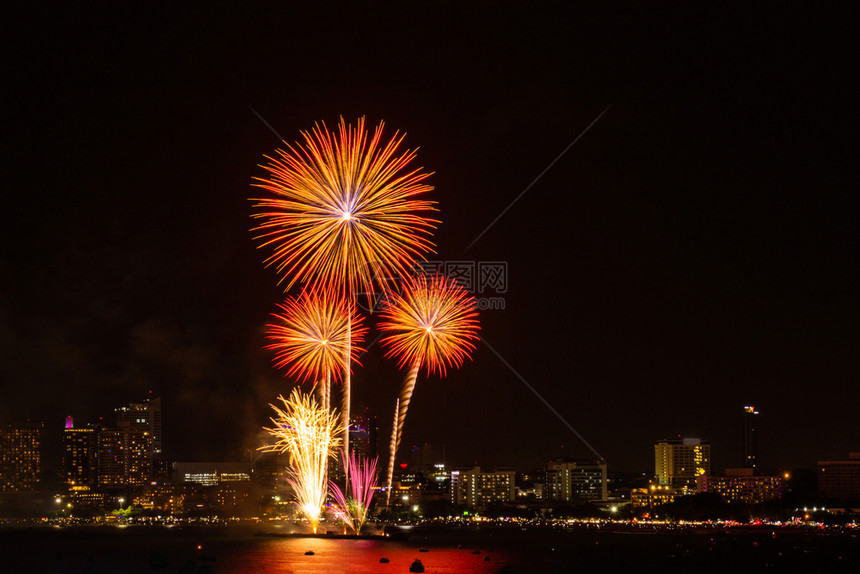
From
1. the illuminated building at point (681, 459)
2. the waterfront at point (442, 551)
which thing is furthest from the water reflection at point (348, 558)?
the illuminated building at point (681, 459)

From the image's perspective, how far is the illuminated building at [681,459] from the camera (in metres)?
169

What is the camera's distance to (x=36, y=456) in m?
128

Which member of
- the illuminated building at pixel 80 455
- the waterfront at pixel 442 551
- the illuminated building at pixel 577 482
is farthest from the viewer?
the illuminated building at pixel 577 482

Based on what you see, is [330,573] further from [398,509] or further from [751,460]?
[751,460]

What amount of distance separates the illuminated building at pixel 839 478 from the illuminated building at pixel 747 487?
5832mm

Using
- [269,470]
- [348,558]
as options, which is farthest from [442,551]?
[269,470]

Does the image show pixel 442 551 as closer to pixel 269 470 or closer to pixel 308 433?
pixel 308 433

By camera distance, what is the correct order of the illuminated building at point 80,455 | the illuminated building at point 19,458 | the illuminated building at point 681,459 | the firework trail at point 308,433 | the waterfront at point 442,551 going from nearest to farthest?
the firework trail at point 308,433 → the waterfront at point 442,551 → the illuminated building at point 19,458 → the illuminated building at point 80,455 → the illuminated building at point 681,459

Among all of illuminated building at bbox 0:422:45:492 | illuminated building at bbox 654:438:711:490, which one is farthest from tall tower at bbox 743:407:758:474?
illuminated building at bbox 0:422:45:492

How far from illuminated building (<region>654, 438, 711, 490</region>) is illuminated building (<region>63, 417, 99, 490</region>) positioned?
9248cm

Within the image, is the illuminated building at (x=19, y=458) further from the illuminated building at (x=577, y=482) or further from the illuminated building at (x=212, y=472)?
the illuminated building at (x=577, y=482)

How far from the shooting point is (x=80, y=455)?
500 feet

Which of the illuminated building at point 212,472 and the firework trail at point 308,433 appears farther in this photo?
the illuminated building at point 212,472

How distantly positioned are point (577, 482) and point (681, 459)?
22.4 meters
